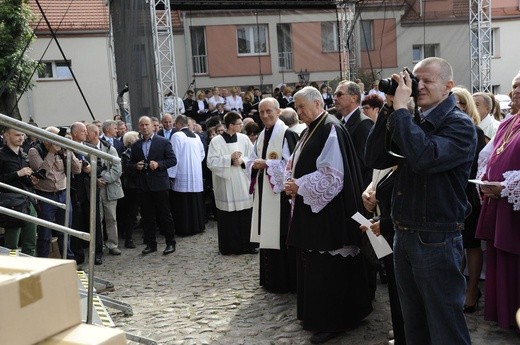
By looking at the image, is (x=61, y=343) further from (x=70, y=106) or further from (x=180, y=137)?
(x=70, y=106)

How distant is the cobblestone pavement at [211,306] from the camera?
489 cm

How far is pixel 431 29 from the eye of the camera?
15922mm

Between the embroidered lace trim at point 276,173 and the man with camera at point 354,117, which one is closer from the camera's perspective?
the man with camera at point 354,117

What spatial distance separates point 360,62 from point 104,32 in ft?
46.9

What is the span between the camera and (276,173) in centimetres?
611

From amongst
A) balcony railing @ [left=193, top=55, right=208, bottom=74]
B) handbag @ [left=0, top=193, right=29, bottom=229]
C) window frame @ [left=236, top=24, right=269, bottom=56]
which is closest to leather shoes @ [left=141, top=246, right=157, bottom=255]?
handbag @ [left=0, top=193, right=29, bottom=229]

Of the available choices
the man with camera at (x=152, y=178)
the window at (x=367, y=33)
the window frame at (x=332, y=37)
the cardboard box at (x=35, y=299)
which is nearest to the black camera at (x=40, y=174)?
the man with camera at (x=152, y=178)

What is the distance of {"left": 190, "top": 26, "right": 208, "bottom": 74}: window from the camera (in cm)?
2281

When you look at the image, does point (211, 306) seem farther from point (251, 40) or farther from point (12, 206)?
point (251, 40)

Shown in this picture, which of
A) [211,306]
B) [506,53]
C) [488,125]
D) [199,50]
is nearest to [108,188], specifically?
[211,306]

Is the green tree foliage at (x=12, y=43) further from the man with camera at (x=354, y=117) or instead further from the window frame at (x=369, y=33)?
the man with camera at (x=354, y=117)

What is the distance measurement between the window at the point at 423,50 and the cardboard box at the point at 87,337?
15.2 metres

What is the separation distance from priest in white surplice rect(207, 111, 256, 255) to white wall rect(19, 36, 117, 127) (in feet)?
64.8

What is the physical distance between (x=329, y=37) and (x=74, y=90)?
14338mm
